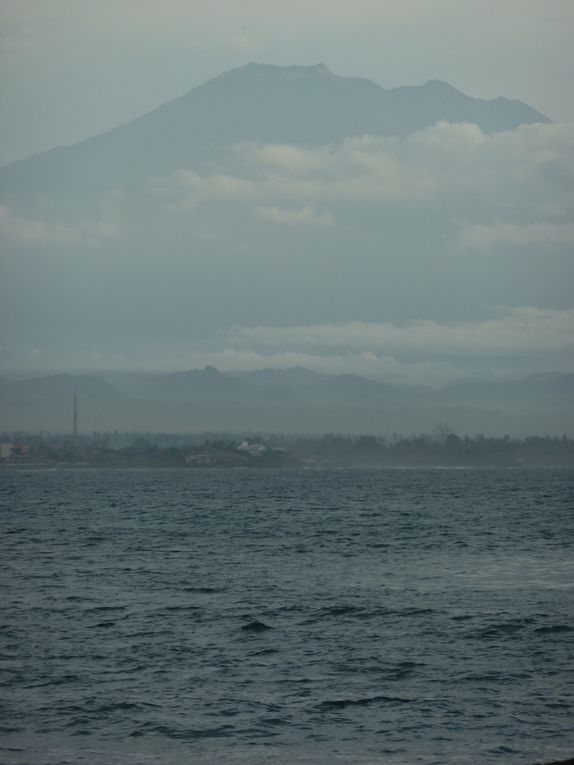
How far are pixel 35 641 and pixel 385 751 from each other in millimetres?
17197

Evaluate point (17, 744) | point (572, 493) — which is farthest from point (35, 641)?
point (572, 493)

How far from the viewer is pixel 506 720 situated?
31422 mm

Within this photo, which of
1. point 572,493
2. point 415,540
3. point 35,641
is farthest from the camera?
point 572,493

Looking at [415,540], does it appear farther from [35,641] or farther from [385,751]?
[385,751]

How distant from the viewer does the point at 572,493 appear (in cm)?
18275

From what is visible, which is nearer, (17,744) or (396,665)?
(17,744)

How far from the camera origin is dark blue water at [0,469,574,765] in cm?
2969

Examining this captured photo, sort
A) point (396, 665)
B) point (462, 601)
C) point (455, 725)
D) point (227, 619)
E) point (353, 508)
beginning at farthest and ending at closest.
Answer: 1. point (353, 508)
2. point (462, 601)
3. point (227, 619)
4. point (396, 665)
5. point (455, 725)

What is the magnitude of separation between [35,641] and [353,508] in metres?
93.9

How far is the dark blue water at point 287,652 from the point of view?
97.4 feet

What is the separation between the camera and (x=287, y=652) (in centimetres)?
4016

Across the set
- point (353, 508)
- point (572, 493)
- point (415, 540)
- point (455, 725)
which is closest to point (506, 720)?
point (455, 725)

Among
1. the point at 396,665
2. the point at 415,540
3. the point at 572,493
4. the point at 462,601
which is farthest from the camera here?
the point at 572,493

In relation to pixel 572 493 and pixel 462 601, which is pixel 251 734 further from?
pixel 572 493
